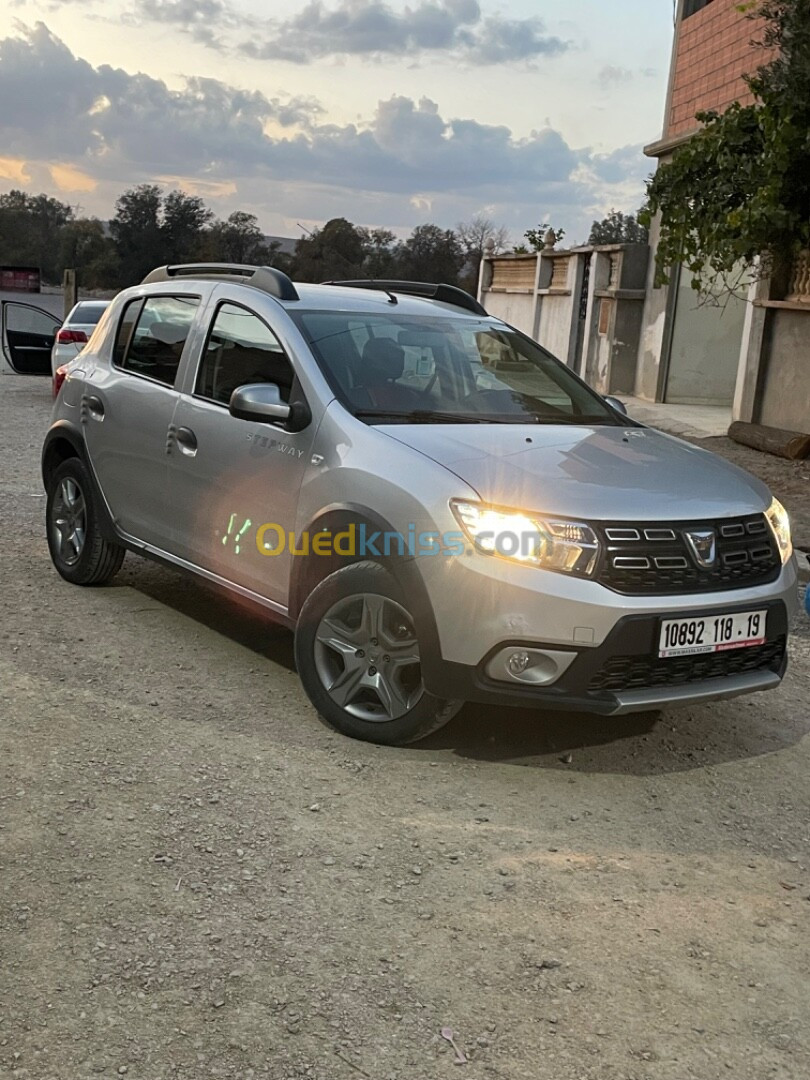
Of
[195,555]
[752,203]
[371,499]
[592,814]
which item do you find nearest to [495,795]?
Result: [592,814]

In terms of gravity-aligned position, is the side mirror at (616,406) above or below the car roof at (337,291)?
below

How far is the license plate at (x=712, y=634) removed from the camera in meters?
4.23

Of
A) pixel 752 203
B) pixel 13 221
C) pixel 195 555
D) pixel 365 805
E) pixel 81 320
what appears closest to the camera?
pixel 365 805

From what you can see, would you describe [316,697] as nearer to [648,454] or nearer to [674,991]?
[648,454]

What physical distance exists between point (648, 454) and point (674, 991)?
2393 mm

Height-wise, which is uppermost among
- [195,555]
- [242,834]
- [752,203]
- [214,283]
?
[752,203]

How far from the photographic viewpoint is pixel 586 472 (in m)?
4.49

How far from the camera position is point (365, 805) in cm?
410

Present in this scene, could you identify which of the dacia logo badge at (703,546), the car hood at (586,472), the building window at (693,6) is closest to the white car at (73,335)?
the building window at (693,6)

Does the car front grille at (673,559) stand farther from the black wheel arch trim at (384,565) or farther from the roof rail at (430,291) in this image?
the roof rail at (430,291)

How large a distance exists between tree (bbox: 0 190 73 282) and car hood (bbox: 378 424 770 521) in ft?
333

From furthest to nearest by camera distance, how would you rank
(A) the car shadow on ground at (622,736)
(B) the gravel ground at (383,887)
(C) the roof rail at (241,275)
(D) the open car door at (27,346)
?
(D) the open car door at (27,346), (C) the roof rail at (241,275), (A) the car shadow on ground at (622,736), (B) the gravel ground at (383,887)

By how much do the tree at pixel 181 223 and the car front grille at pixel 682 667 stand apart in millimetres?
88056

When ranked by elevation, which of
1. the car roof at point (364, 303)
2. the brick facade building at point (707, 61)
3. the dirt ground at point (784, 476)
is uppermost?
the brick facade building at point (707, 61)
